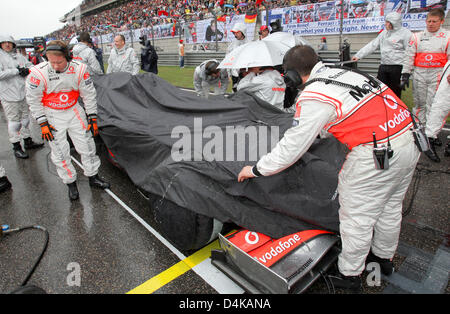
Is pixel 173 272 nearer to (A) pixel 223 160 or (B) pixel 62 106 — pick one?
(A) pixel 223 160

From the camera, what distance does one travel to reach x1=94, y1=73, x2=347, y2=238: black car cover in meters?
2.03

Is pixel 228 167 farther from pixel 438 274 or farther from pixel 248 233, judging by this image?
pixel 438 274

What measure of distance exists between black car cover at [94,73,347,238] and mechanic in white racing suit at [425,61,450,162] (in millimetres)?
2075

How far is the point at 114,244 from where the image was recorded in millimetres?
2562

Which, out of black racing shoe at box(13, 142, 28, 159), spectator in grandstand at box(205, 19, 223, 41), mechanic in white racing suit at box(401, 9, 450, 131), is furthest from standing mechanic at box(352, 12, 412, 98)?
spectator in grandstand at box(205, 19, 223, 41)

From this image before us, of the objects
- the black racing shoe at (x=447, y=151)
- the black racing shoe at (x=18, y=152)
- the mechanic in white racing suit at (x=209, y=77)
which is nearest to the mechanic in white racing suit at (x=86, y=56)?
the black racing shoe at (x=18, y=152)

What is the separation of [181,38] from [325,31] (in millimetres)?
9252

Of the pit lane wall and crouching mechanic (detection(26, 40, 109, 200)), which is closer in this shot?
crouching mechanic (detection(26, 40, 109, 200))

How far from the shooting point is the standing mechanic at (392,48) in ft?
15.8

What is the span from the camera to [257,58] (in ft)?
12.5

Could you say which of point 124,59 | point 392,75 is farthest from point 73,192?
point 392,75

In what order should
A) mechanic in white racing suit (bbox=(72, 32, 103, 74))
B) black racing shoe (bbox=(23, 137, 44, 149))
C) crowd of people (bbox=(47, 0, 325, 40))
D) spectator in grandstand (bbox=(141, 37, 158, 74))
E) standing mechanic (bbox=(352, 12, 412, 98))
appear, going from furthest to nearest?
crowd of people (bbox=(47, 0, 325, 40))
spectator in grandstand (bbox=(141, 37, 158, 74))
mechanic in white racing suit (bbox=(72, 32, 103, 74))
black racing shoe (bbox=(23, 137, 44, 149))
standing mechanic (bbox=(352, 12, 412, 98))

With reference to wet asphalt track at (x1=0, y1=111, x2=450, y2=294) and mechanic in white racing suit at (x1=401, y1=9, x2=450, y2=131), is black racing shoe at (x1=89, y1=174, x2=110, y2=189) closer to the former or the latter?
wet asphalt track at (x1=0, y1=111, x2=450, y2=294)
